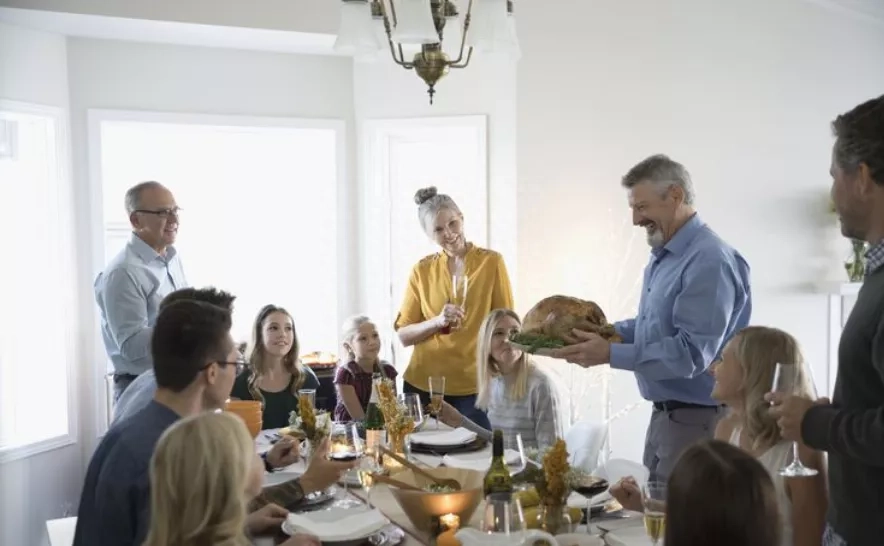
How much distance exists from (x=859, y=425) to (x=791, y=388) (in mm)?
247

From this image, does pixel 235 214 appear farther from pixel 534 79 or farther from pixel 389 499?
pixel 389 499

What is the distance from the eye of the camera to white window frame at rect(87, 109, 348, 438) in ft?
14.4

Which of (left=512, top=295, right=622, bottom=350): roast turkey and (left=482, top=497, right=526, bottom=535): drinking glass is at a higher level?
(left=512, top=295, right=622, bottom=350): roast turkey

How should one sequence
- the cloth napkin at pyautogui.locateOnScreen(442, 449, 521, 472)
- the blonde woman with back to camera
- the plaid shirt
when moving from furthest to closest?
the cloth napkin at pyautogui.locateOnScreen(442, 449, 521, 472)
the plaid shirt
the blonde woman with back to camera

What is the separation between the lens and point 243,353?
4102 millimetres

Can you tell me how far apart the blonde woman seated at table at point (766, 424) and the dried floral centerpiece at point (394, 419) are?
2.64ft

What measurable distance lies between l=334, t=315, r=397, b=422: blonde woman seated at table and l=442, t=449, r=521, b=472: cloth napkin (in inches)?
49.7

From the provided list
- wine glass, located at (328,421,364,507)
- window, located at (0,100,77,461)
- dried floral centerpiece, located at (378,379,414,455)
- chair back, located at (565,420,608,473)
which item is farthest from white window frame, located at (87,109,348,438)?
wine glass, located at (328,421,364,507)

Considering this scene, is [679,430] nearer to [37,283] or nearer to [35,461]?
[35,461]

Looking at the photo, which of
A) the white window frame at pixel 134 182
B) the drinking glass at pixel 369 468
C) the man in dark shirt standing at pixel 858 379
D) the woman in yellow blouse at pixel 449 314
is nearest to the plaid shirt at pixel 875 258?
the man in dark shirt standing at pixel 858 379

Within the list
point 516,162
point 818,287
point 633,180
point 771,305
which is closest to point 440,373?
point 516,162

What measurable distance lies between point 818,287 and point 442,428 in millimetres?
2955

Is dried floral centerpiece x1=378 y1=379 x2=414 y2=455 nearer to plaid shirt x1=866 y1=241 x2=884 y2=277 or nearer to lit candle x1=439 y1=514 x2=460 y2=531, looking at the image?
lit candle x1=439 y1=514 x2=460 y2=531

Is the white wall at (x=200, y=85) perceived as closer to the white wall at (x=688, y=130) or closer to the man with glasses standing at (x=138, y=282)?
the man with glasses standing at (x=138, y=282)
